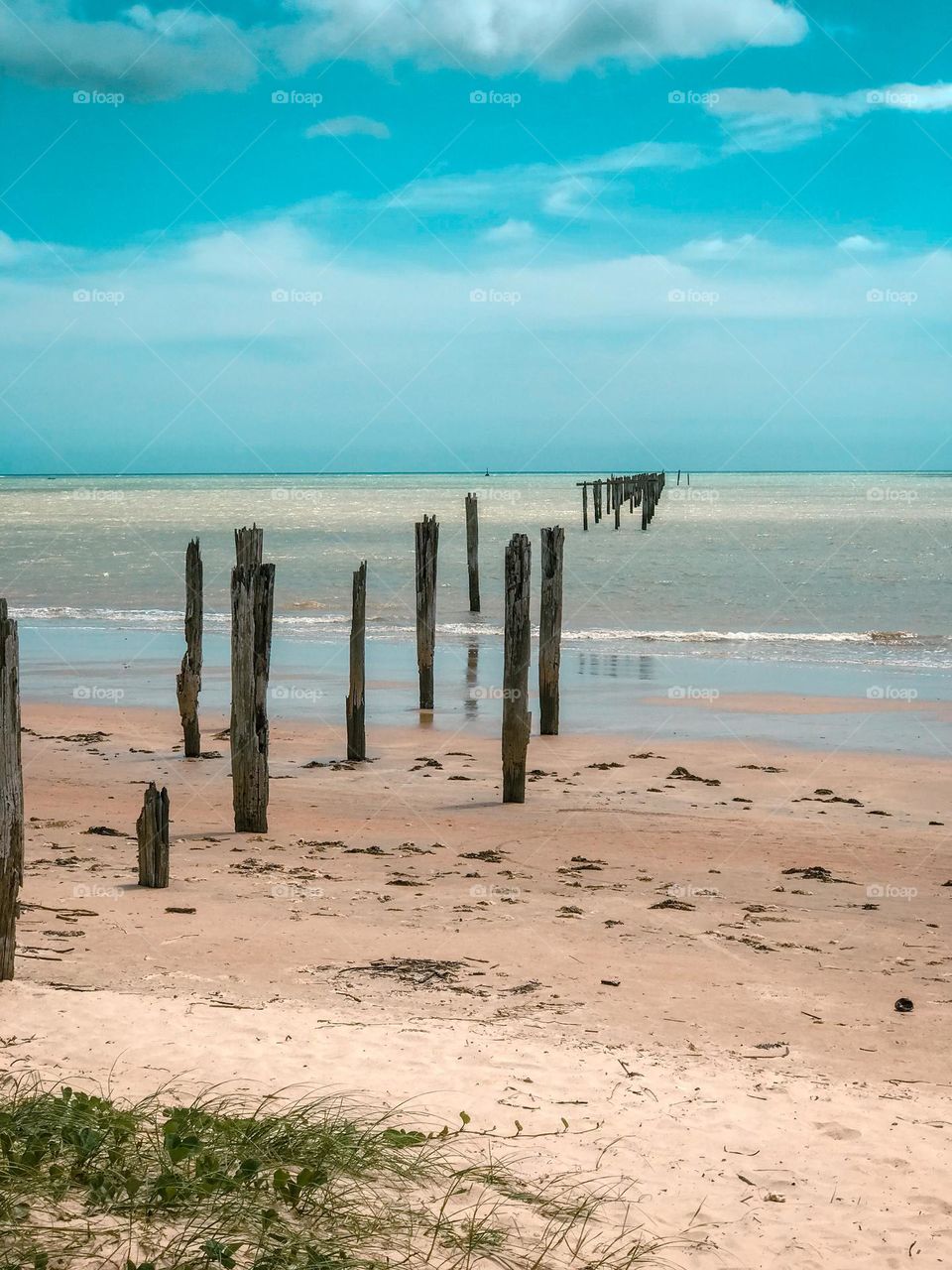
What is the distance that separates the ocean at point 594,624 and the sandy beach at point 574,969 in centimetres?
448

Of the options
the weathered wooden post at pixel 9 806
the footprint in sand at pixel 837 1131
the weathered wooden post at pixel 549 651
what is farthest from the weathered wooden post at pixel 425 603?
the footprint in sand at pixel 837 1131

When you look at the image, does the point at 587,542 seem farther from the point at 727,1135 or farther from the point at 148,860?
the point at 727,1135

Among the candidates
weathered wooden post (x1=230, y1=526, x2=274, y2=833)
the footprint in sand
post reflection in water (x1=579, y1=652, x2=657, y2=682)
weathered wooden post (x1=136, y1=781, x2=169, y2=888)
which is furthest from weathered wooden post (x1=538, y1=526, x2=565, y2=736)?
the footprint in sand

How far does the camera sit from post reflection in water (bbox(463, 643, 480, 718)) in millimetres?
18375

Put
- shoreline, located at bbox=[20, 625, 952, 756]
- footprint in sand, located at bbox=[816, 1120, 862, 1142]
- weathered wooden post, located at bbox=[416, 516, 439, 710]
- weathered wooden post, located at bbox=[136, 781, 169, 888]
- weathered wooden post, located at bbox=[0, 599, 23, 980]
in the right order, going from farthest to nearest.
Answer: weathered wooden post, located at bbox=[416, 516, 439, 710]
shoreline, located at bbox=[20, 625, 952, 756]
weathered wooden post, located at bbox=[136, 781, 169, 888]
weathered wooden post, located at bbox=[0, 599, 23, 980]
footprint in sand, located at bbox=[816, 1120, 862, 1142]

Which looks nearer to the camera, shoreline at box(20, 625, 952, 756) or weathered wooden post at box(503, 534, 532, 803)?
weathered wooden post at box(503, 534, 532, 803)

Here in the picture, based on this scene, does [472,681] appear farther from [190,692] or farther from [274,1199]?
[274,1199]

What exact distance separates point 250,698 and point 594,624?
754 inches

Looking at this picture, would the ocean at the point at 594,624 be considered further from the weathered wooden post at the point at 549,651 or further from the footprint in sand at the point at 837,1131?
the footprint in sand at the point at 837,1131

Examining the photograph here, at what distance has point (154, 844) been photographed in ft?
29.7

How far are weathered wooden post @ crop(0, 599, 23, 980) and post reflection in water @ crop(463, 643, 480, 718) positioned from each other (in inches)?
448

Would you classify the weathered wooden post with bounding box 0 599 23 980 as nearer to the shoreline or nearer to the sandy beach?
the sandy beach

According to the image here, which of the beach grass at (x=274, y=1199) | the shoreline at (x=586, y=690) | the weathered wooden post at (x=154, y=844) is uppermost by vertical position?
the shoreline at (x=586, y=690)

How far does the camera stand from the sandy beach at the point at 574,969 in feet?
16.6
